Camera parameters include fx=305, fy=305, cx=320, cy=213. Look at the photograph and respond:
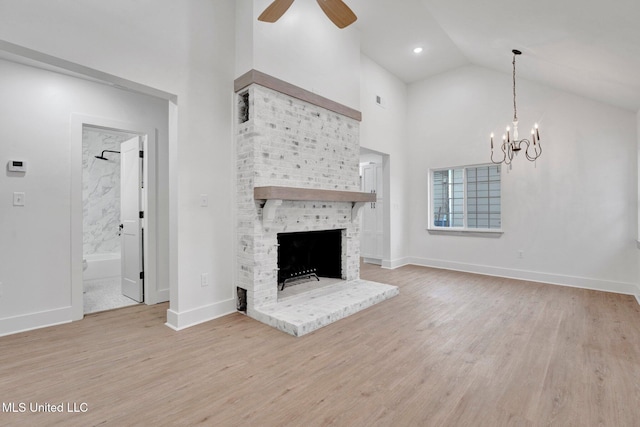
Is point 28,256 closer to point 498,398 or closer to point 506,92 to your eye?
point 498,398

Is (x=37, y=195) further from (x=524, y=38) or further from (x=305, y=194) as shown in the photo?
(x=524, y=38)

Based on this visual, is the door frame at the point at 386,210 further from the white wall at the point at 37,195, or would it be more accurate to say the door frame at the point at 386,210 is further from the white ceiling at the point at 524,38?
the white wall at the point at 37,195

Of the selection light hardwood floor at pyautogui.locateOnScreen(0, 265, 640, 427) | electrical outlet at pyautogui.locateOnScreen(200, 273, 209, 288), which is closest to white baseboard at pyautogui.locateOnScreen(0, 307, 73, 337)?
light hardwood floor at pyautogui.locateOnScreen(0, 265, 640, 427)

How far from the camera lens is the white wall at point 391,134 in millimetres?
5387

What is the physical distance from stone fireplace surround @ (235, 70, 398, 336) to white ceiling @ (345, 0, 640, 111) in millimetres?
1648

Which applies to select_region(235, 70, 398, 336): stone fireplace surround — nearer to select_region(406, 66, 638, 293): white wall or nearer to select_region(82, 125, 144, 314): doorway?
select_region(82, 125, 144, 314): doorway

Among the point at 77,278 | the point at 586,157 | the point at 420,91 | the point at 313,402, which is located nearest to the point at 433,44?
the point at 420,91

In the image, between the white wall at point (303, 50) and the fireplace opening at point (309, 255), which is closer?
the white wall at point (303, 50)

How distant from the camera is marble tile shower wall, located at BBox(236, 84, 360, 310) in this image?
3289mm

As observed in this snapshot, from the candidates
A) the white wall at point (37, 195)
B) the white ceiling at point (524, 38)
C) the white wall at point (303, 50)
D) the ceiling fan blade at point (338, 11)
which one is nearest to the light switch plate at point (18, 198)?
the white wall at point (37, 195)

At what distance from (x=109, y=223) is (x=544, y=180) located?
815cm

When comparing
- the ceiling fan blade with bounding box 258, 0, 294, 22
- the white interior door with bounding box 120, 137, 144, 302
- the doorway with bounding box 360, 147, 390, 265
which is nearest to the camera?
the ceiling fan blade with bounding box 258, 0, 294, 22

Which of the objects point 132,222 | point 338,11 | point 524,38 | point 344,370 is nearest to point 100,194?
point 132,222

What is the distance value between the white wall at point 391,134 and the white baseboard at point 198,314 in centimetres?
338
